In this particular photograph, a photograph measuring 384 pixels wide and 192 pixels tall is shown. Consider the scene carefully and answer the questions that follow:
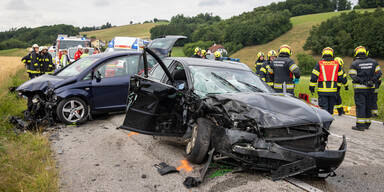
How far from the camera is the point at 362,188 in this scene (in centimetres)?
333

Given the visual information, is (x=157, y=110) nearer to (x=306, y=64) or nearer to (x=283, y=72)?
(x=283, y=72)

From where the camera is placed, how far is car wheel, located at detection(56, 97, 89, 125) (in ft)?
19.4

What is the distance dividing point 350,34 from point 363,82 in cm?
4956

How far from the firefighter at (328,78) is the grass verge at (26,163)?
6.15 m

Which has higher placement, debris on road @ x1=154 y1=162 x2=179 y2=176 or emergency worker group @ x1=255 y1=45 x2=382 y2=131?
emergency worker group @ x1=255 y1=45 x2=382 y2=131

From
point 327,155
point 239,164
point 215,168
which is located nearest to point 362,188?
point 327,155

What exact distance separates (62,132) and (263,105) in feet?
A: 13.9

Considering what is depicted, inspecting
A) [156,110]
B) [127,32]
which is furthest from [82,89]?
[127,32]

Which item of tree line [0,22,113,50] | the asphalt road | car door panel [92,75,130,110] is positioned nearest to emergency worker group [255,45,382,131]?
the asphalt road

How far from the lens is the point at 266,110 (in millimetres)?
3225

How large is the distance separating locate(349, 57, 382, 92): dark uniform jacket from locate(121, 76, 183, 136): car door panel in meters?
5.03

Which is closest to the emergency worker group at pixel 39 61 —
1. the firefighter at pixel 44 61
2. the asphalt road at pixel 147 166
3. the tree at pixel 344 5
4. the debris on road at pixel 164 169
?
the firefighter at pixel 44 61

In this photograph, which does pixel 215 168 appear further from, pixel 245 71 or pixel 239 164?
pixel 245 71

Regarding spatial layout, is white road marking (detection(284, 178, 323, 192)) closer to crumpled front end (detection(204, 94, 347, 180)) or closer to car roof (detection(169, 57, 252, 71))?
crumpled front end (detection(204, 94, 347, 180))
